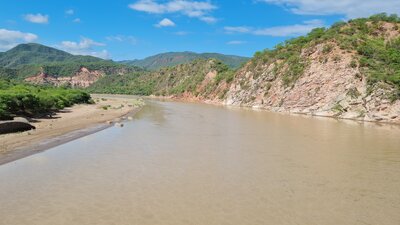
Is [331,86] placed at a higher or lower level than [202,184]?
higher

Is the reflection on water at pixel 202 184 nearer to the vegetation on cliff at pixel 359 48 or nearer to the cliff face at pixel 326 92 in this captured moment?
the cliff face at pixel 326 92

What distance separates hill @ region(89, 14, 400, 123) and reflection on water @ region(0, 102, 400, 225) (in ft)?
88.2

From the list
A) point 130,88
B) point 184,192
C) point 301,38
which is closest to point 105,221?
point 184,192

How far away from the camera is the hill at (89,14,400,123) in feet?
159

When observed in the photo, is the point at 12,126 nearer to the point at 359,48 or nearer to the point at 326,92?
the point at 326,92

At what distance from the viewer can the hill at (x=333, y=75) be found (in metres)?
48.4

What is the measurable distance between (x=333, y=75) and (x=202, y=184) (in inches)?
1985

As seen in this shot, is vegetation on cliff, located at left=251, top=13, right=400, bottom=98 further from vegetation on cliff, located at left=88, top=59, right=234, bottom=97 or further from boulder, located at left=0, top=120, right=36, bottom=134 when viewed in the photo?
boulder, located at left=0, top=120, right=36, bottom=134

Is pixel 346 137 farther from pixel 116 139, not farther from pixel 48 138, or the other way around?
pixel 48 138

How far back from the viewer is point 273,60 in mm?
82125

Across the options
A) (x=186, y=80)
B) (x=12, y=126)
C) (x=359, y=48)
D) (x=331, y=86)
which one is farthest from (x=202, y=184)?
(x=186, y=80)

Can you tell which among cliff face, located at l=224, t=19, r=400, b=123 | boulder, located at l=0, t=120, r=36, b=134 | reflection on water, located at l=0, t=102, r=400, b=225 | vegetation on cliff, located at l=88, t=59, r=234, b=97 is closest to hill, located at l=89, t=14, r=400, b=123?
cliff face, located at l=224, t=19, r=400, b=123

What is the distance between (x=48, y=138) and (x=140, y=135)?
6.50m

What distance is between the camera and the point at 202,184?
13828 mm
